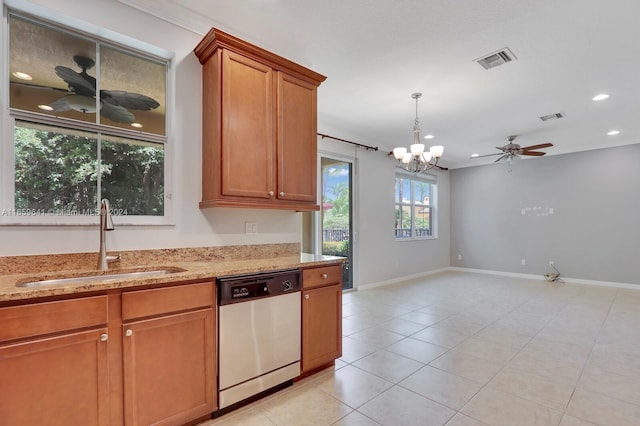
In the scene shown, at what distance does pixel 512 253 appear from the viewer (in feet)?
22.4

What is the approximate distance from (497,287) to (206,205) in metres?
5.59

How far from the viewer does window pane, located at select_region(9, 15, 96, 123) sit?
6.03 ft

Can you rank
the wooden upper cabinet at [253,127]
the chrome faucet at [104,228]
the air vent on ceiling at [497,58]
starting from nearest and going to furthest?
1. the chrome faucet at [104,228]
2. the wooden upper cabinet at [253,127]
3. the air vent on ceiling at [497,58]

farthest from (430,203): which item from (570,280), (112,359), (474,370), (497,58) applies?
(112,359)

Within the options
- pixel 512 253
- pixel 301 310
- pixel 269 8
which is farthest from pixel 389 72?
pixel 512 253

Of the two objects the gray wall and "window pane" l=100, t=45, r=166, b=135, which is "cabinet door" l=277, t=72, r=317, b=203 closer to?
"window pane" l=100, t=45, r=166, b=135

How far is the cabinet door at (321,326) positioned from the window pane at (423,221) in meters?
5.02

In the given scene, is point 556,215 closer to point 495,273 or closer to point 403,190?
point 495,273

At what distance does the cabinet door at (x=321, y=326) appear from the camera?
7.59ft

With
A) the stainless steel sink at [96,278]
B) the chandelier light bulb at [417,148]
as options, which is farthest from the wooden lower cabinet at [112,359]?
the chandelier light bulb at [417,148]

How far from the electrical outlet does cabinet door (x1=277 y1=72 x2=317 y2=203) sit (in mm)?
384

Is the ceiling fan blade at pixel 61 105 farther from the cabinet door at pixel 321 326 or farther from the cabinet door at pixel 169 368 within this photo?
the cabinet door at pixel 321 326

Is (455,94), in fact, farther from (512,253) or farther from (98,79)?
(512,253)

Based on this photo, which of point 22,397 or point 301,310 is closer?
point 22,397
